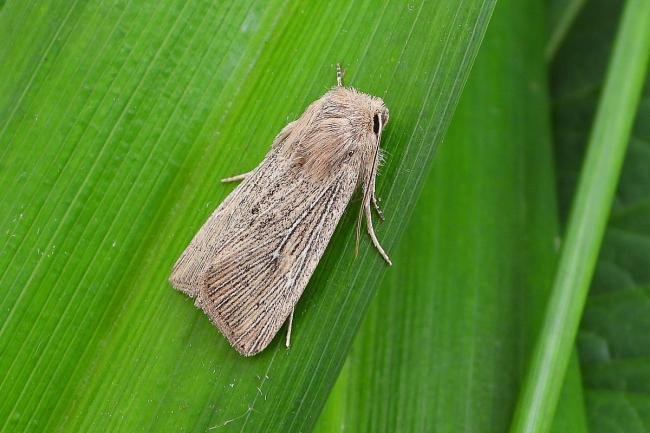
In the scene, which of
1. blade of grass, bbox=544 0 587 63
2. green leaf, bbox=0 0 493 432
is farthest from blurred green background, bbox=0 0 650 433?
blade of grass, bbox=544 0 587 63

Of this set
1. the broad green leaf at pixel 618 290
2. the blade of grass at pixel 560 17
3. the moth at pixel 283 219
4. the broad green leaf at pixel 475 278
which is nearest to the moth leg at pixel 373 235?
the moth at pixel 283 219

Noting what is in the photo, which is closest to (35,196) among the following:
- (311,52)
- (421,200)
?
(311,52)

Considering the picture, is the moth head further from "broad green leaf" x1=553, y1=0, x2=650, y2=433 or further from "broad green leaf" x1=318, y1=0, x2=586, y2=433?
"broad green leaf" x1=553, y1=0, x2=650, y2=433

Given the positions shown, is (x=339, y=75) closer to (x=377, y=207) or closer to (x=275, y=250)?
(x=377, y=207)

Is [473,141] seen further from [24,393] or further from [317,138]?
[24,393]

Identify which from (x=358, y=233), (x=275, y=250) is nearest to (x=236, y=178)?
(x=275, y=250)

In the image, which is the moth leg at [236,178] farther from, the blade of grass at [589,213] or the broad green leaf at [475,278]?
the blade of grass at [589,213]
